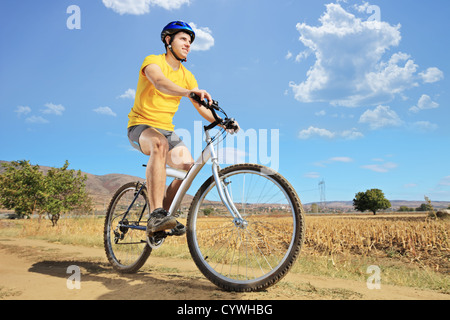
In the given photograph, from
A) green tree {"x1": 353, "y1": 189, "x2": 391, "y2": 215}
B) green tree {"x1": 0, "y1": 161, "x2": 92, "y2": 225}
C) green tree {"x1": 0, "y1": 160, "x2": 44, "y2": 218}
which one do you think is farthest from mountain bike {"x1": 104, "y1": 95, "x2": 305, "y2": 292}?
green tree {"x1": 353, "y1": 189, "x2": 391, "y2": 215}

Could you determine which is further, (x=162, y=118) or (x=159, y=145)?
(x=162, y=118)

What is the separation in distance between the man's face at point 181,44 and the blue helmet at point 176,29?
5cm

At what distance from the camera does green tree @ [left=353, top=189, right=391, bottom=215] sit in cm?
11188

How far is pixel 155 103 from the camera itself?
14.5 feet

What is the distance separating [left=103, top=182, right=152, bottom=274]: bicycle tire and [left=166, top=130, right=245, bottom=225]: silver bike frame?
46.5 inches

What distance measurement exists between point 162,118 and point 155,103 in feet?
0.74

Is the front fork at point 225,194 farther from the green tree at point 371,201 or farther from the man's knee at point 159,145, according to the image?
the green tree at point 371,201

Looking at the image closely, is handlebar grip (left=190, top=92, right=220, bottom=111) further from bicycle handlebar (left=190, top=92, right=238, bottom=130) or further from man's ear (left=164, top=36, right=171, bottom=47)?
man's ear (left=164, top=36, right=171, bottom=47)

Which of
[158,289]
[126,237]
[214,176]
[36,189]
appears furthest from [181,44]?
[36,189]

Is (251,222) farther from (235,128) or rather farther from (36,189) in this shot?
(36,189)

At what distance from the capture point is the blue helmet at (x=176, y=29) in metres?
4.27
